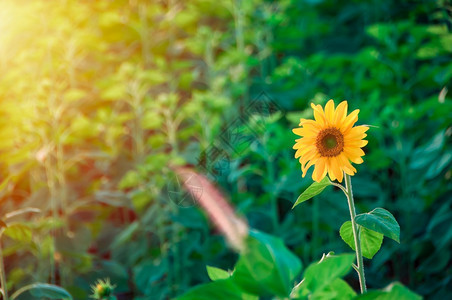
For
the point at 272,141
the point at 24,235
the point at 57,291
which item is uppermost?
the point at 272,141

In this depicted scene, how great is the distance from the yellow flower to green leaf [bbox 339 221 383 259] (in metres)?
0.08

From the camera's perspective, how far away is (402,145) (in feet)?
6.83

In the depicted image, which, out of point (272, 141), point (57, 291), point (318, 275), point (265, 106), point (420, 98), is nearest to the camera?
point (318, 275)

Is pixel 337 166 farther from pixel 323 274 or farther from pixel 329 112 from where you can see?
pixel 323 274

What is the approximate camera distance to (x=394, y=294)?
1.69 ft

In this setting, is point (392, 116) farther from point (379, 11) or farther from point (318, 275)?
point (318, 275)

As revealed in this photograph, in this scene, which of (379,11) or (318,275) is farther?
(379,11)

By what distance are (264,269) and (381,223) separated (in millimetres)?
265

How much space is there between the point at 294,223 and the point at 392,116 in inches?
23.1

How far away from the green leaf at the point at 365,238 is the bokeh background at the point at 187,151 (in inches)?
38.6

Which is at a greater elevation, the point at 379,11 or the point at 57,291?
the point at 379,11

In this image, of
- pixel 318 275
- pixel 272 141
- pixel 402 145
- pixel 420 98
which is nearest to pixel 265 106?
pixel 272 141

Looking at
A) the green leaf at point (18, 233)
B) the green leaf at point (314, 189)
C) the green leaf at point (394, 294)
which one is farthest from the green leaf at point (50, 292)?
the green leaf at point (394, 294)

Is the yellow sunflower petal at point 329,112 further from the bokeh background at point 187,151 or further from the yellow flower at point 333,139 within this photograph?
the bokeh background at point 187,151
